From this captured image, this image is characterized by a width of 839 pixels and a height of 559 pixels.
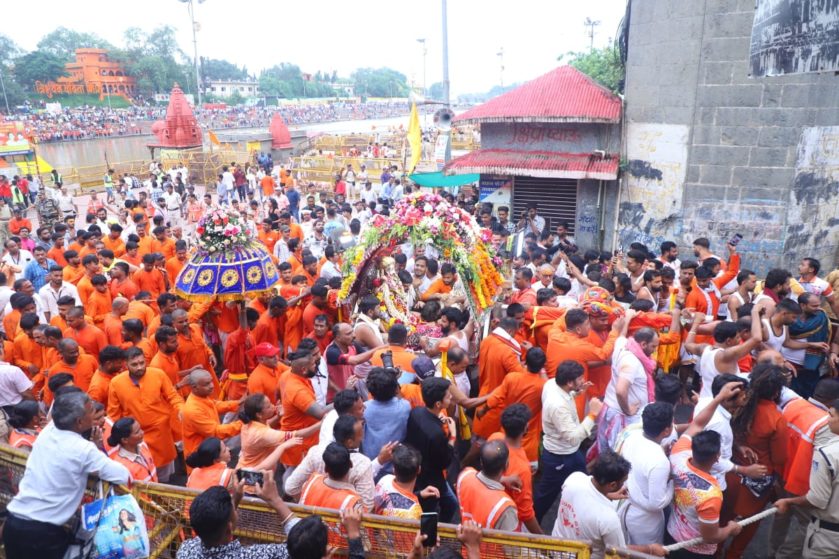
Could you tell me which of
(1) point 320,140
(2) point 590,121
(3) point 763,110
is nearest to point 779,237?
(3) point 763,110

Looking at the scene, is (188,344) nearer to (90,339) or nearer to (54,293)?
(90,339)

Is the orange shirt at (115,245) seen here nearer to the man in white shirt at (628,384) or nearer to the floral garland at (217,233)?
the floral garland at (217,233)

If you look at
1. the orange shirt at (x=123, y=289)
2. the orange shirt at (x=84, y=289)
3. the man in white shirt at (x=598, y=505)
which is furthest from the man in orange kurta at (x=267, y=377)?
the orange shirt at (x=84, y=289)

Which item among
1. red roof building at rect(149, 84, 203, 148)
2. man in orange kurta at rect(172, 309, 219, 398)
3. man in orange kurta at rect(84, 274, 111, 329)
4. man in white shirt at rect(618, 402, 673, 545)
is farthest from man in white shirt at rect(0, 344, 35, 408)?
red roof building at rect(149, 84, 203, 148)

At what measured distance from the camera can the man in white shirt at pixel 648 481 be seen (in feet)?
12.7

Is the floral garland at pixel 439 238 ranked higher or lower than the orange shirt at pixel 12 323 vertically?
higher

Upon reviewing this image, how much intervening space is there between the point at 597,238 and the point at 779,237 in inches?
143

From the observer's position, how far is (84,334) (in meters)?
6.83

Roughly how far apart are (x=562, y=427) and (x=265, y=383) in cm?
291

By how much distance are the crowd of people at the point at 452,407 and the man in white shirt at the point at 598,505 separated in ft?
0.04

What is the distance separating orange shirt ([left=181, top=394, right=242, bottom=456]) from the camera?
5.07 metres

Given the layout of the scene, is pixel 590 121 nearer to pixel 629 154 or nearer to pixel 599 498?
pixel 629 154

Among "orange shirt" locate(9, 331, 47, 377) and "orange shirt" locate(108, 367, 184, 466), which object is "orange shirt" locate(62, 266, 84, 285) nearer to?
"orange shirt" locate(9, 331, 47, 377)

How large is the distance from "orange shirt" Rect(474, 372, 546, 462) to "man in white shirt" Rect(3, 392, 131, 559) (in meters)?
3.24
